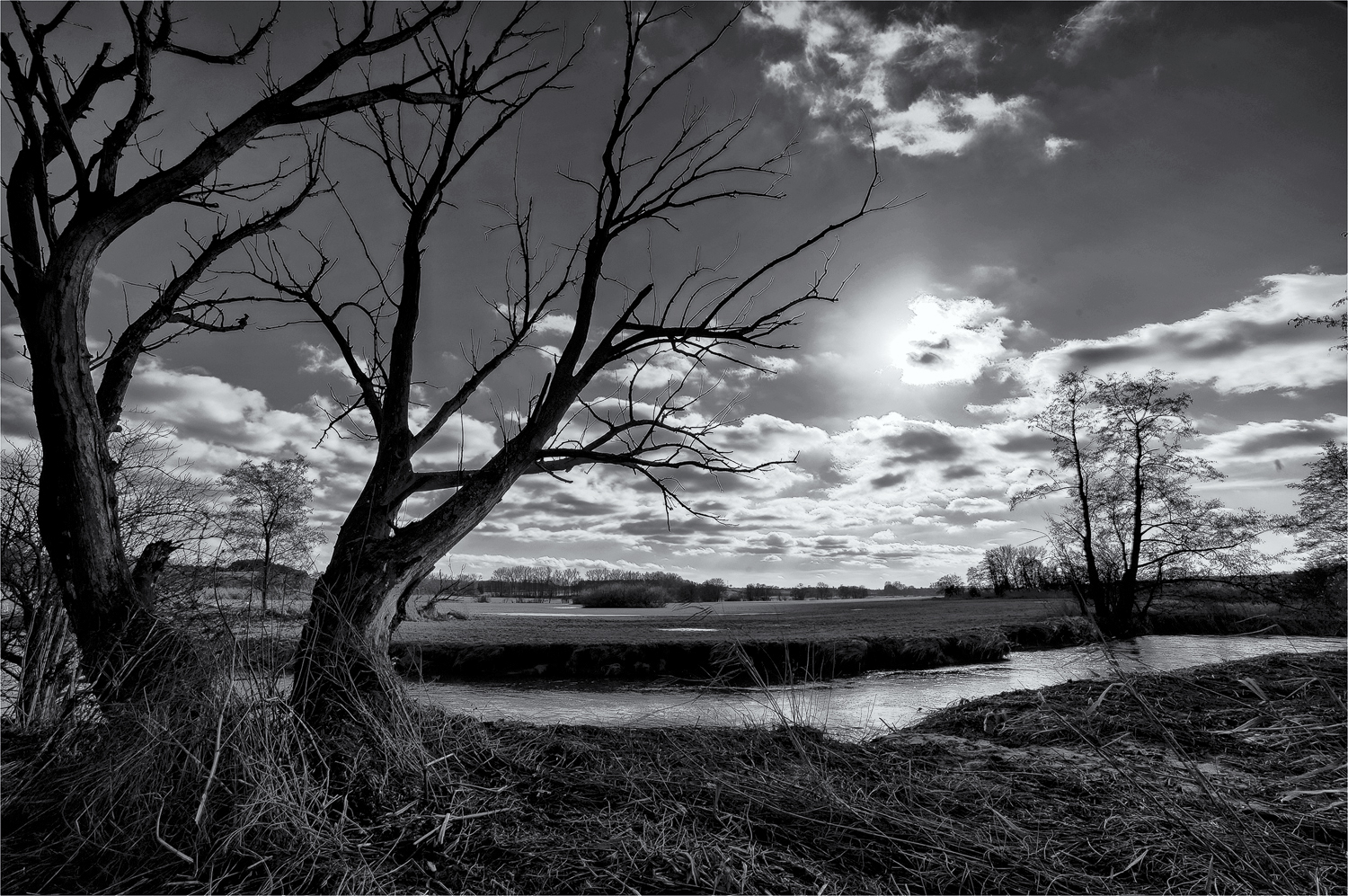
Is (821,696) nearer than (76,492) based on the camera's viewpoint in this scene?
No

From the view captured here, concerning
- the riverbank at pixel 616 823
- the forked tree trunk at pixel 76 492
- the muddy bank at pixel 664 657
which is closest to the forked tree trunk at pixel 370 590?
the riverbank at pixel 616 823

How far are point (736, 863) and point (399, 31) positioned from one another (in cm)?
542

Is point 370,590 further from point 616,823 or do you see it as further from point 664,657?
point 664,657

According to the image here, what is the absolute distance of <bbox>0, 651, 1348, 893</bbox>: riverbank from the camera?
2.54 metres

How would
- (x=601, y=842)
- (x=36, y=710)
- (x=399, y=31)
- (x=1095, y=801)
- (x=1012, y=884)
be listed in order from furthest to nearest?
(x=36, y=710), (x=399, y=31), (x=1095, y=801), (x=601, y=842), (x=1012, y=884)

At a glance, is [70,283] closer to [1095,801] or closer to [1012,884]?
[1012,884]

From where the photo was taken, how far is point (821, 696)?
11797mm

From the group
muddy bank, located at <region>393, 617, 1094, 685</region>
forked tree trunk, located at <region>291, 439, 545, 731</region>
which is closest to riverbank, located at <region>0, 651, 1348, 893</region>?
forked tree trunk, located at <region>291, 439, 545, 731</region>

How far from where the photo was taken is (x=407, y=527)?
4148 mm

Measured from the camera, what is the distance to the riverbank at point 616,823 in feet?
8.33

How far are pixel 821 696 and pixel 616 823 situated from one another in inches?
376

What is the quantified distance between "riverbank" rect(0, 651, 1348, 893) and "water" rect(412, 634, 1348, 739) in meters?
3.50

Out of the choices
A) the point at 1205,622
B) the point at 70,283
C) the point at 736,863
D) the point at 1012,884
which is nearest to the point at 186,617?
the point at 70,283

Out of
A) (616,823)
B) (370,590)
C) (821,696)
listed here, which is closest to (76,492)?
(370,590)
